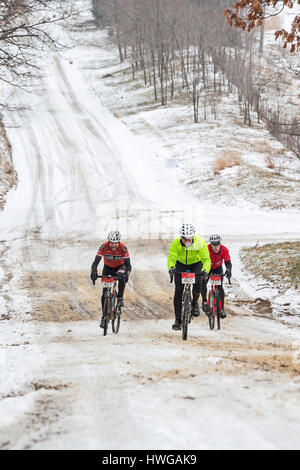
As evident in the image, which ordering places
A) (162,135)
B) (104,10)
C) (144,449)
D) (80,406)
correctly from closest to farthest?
(144,449) < (80,406) < (162,135) < (104,10)

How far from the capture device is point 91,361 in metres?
6.91

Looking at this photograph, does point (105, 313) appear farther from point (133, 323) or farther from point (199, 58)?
point (199, 58)

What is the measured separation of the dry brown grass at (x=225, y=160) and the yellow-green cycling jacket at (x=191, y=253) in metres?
18.9

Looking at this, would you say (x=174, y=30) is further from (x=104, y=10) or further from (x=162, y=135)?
(x=104, y=10)

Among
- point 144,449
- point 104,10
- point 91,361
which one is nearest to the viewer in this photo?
point 144,449

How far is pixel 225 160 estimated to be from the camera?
2792 cm

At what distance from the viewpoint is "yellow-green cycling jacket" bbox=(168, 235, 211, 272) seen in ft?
27.3

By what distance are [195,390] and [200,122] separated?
33.7m

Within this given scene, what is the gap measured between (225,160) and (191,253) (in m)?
20.7

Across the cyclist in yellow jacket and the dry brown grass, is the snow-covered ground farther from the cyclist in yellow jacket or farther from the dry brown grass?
the cyclist in yellow jacket

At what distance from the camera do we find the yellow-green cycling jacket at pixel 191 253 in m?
8.31

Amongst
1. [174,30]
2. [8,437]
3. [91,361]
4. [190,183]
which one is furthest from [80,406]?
[174,30]

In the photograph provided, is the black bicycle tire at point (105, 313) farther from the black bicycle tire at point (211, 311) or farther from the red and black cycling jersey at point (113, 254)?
the black bicycle tire at point (211, 311)

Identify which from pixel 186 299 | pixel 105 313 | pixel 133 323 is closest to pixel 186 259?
pixel 186 299
